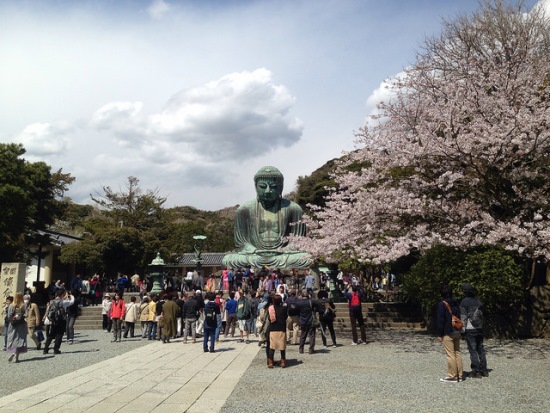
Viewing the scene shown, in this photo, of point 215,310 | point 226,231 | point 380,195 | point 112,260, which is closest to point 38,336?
point 215,310

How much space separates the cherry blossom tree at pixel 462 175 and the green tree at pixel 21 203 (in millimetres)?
13990

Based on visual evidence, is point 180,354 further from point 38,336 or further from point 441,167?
point 441,167

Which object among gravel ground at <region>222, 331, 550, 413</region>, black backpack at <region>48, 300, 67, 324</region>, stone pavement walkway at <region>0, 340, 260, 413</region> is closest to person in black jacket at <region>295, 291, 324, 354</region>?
gravel ground at <region>222, 331, 550, 413</region>

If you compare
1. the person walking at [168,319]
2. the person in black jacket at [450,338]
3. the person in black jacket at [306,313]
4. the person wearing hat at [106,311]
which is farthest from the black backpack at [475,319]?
the person wearing hat at [106,311]

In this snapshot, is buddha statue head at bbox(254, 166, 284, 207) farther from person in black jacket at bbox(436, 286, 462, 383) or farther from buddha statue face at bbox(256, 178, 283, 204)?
person in black jacket at bbox(436, 286, 462, 383)

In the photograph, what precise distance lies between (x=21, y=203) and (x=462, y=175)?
18.4 meters

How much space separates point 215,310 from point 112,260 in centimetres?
2127

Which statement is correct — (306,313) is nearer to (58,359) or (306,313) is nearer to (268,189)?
(58,359)

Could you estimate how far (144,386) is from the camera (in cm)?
804

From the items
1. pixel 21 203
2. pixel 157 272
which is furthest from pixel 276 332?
pixel 21 203

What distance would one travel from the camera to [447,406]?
666 cm

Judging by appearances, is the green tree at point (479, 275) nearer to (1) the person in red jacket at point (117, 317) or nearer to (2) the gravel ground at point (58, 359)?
(2) the gravel ground at point (58, 359)

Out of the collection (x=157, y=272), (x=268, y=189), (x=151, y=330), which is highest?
(x=268, y=189)

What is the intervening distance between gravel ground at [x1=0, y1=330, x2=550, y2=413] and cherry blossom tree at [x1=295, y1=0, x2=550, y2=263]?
2.37m
